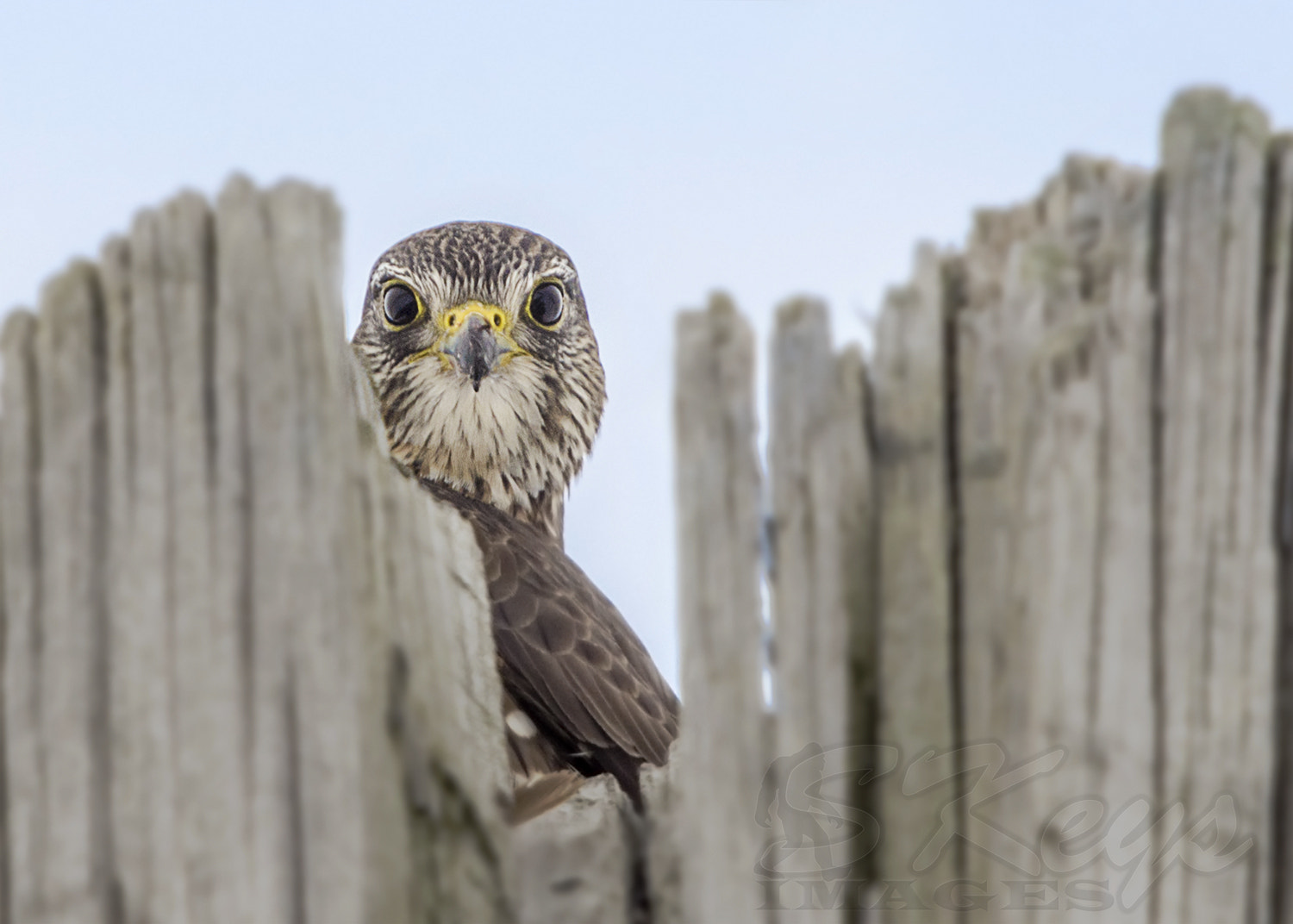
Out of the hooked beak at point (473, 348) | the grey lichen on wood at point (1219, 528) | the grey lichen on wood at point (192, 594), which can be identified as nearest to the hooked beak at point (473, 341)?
the hooked beak at point (473, 348)

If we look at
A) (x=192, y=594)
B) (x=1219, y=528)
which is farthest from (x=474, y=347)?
(x=1219, y=528)

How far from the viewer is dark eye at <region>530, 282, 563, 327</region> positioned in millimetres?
6657

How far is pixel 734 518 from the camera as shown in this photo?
5.55 ft

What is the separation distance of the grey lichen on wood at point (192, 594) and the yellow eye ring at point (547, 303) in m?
4.90

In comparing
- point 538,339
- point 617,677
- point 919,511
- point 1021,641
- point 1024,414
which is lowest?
point 617,677

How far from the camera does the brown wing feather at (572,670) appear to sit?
4121 mm

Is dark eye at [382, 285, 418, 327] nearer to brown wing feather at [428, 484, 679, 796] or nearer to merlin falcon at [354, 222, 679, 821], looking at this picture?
merlin falcon at [354, 222, 679, 821]

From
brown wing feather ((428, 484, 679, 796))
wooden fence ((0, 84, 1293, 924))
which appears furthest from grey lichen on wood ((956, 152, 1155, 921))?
brown wing feather ((428, 484, 679, 796))

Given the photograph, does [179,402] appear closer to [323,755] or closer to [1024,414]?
[323,755]

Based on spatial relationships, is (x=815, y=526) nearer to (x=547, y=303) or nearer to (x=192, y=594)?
(x=192, y=594)

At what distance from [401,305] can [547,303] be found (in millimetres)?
659

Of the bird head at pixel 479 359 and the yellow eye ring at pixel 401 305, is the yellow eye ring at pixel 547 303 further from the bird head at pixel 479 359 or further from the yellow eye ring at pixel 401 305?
the yellow eye ring at pixel 401 305

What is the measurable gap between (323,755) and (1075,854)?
2.81 feet

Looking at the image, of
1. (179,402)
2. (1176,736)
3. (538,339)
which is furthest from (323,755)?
(538,339)
